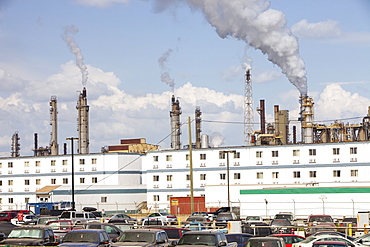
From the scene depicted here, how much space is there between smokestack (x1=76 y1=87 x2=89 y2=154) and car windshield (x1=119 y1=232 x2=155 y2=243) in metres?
83.6

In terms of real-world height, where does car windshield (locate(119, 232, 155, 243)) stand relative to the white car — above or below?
above

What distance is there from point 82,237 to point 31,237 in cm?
283

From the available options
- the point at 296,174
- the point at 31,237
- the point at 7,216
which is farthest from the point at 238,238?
the point at 296,174

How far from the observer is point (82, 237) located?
82.9ft

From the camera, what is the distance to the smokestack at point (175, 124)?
109062 millimetres

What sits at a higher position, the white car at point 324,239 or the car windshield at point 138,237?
the car windshield at point 138,237

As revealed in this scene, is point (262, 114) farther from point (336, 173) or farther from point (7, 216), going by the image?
point (7, 216)

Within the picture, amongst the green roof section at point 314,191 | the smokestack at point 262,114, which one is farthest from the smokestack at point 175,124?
the green roof section at point 314,191

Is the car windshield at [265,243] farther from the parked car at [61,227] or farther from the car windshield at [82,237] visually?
the parked car at [61,227]

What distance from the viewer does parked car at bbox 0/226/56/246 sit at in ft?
84.7

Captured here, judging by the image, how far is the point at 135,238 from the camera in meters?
24.4

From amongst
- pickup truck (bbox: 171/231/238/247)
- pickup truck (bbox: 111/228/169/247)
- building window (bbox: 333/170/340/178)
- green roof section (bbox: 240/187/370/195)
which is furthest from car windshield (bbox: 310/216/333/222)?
building window (bbox: 333/170/340/178)

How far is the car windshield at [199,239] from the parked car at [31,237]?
19.9ft

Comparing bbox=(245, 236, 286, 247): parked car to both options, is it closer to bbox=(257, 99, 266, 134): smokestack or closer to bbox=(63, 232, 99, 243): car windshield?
bbox=(63, 232, 99, 243): car windshield
